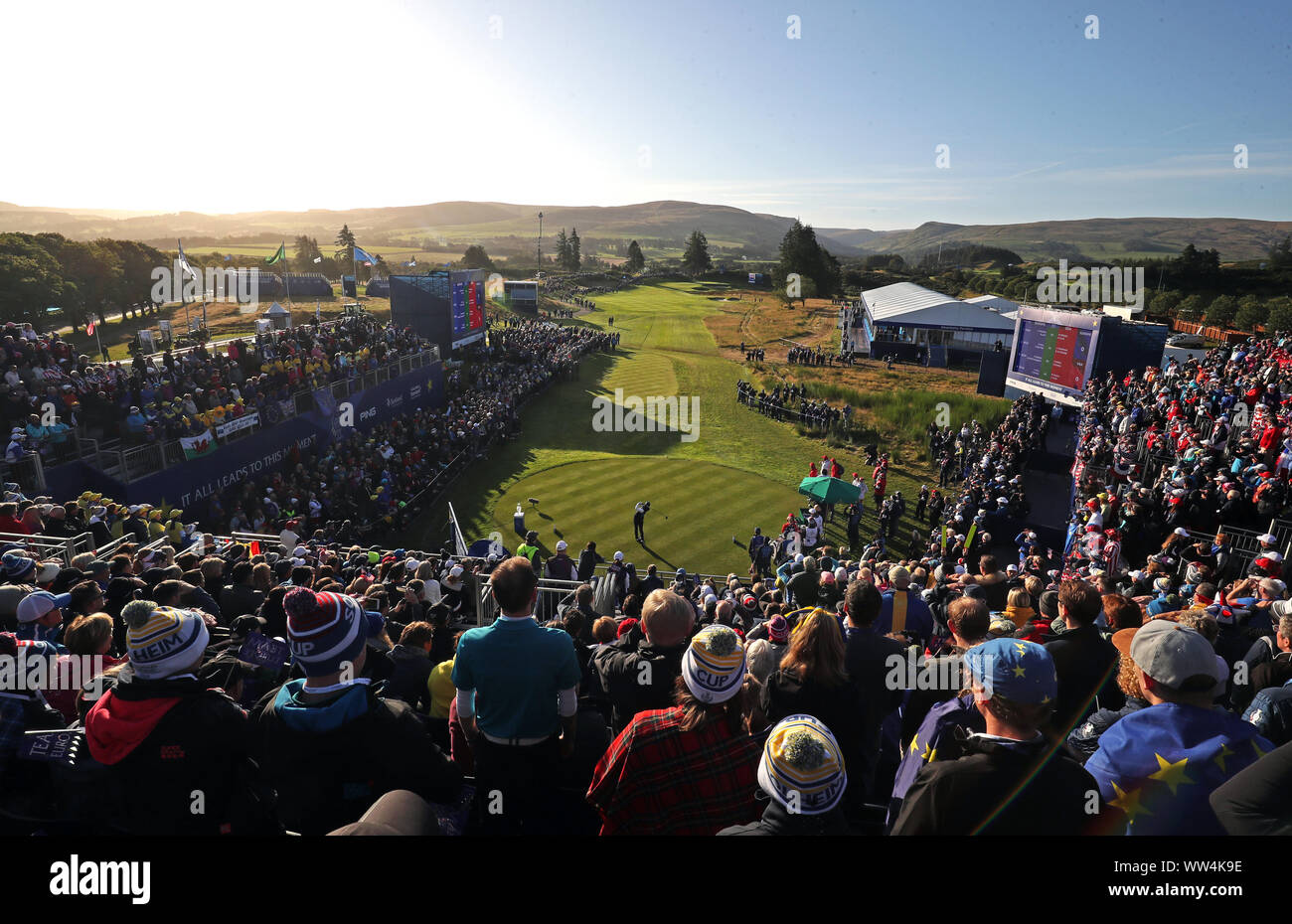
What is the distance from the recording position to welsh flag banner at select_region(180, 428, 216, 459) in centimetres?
1817

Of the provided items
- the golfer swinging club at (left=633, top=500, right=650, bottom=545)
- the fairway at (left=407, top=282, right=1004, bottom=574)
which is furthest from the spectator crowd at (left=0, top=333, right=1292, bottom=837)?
the fairway at (left=407, top=282, right=1004, bottom=574)

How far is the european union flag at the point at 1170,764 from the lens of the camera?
2912 millimetres

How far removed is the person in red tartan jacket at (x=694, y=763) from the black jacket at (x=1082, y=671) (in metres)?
2.58

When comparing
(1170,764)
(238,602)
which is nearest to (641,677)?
(1170,764)

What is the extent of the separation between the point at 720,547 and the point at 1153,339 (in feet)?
74.1

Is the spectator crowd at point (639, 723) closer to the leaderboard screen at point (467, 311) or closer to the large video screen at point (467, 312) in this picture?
the leaderboard screen at point (467, 311)

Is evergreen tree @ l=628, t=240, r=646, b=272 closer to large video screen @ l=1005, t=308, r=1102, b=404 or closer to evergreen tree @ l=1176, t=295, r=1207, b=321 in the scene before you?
evergreen tree @ l=1176, t=295, r=1207, b=321

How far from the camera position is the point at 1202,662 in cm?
314

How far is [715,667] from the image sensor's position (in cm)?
319

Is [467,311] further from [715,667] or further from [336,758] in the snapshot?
[715,667]

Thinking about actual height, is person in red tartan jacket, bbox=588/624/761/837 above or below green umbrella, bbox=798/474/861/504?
above

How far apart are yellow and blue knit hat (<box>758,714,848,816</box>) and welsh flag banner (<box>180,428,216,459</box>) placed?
2019 cm

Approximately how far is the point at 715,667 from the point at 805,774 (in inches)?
30.5

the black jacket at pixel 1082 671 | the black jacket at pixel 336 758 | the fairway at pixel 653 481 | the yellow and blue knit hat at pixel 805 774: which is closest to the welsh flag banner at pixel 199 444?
the fairway at pixel 653 481
